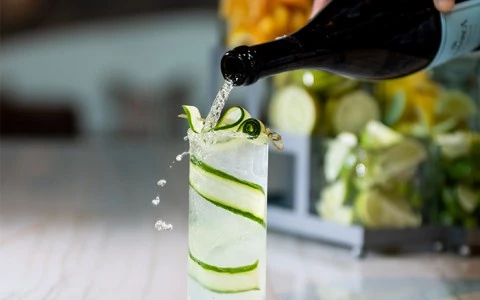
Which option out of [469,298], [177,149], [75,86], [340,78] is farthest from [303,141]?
[75,86]

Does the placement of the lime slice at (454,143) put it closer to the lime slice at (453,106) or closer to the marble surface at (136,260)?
the lime slice at (453,106)

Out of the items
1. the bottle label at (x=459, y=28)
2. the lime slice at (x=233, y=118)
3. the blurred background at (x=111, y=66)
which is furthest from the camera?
the blurred background at (x=111, y=66)

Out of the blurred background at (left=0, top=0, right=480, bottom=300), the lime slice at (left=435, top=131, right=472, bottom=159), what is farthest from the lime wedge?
the lime slice at (left=435, top=131, right=472, bottom=159)

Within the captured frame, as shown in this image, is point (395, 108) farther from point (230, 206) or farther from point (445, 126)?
point (230, 206)

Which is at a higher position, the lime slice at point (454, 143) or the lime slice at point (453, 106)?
the lime slice at point (453, 106)

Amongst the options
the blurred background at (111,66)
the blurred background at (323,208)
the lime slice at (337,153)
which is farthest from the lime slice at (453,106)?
the blurred background at (111,66)

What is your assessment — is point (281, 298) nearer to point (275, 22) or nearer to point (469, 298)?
point (469, 298)
